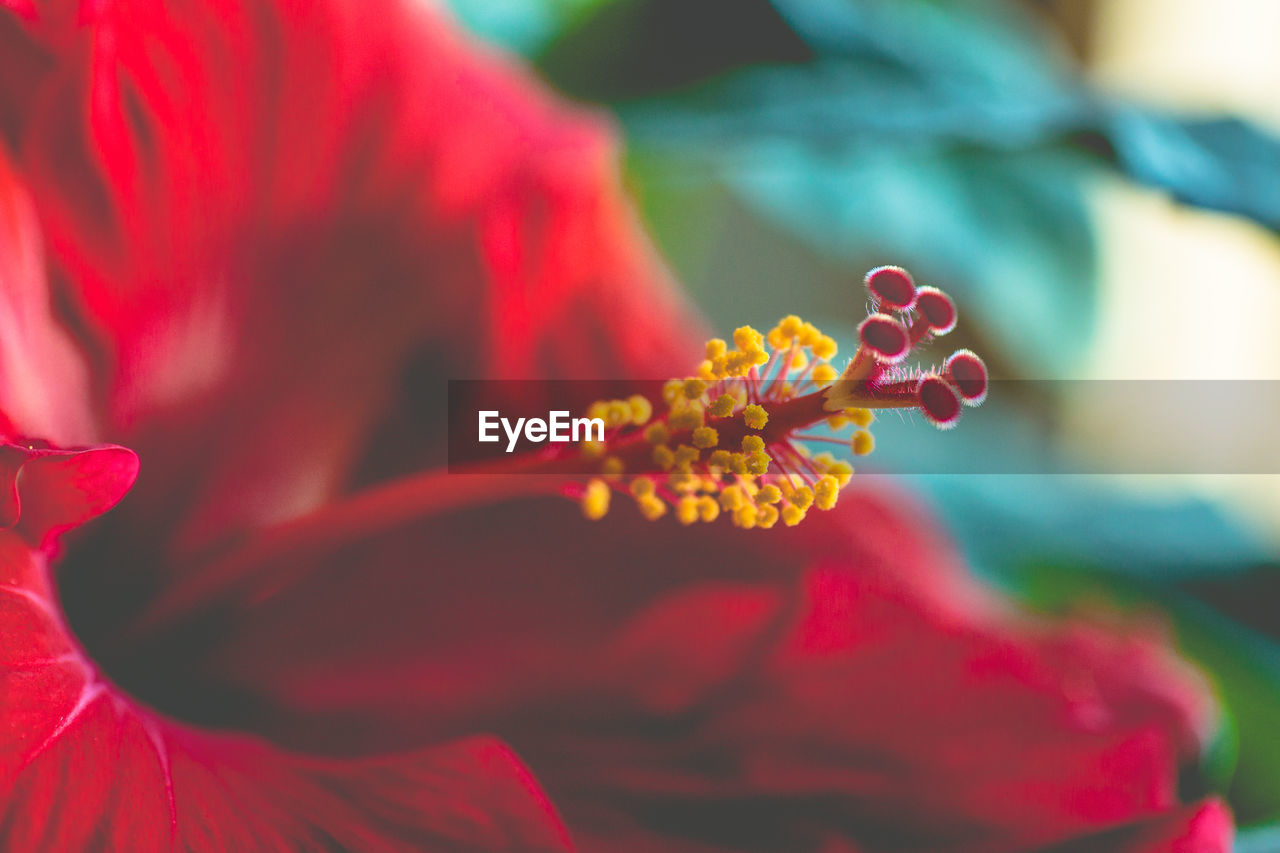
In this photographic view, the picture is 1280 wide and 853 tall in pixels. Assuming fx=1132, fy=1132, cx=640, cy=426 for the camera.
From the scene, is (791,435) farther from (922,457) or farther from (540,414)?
(922,457)

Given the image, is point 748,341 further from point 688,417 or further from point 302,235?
point 302,235

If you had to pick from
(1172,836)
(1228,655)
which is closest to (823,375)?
(1172,836)

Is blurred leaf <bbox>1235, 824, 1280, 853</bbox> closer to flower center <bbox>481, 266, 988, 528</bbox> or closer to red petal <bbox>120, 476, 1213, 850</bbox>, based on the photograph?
red petal <bbox>120, 476, 1213, 850</bbox>

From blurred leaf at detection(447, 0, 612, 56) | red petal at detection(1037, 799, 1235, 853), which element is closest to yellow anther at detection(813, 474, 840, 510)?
red petal at detection(1037, 799, 1235, 853)

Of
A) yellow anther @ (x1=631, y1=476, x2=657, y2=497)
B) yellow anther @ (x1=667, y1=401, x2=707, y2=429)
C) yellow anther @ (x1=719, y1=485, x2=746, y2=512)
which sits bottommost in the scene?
yellow anther @ (x1=719, y1=485, x2=746, y2=512)

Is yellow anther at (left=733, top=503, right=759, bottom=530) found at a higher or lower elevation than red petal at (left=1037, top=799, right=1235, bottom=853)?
higher

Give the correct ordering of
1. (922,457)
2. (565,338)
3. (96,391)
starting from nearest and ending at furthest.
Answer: (96,391) → (565,338) → (922,457)

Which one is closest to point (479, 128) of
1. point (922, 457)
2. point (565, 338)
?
point (565, 338)
